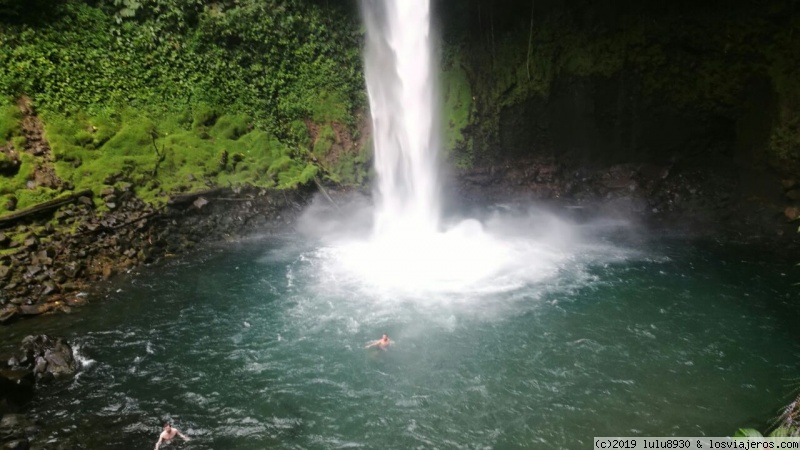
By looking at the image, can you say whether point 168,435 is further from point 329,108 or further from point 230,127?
point 329,108

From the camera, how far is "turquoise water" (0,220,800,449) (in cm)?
691

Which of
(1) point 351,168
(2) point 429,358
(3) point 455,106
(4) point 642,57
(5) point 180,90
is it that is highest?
(4) point 642,57

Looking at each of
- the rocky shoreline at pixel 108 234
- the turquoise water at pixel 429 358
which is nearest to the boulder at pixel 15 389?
the turquoise water at pixel 429 358

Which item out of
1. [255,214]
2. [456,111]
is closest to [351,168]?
[255,214]

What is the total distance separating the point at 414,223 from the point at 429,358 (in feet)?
31.4

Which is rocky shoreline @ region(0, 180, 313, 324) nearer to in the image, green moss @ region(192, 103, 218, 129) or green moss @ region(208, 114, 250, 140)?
green moss @ region(208, 114, 250, 140)

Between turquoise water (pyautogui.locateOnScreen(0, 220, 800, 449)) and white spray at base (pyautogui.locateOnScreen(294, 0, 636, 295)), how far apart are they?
81cm

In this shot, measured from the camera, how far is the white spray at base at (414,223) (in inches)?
499

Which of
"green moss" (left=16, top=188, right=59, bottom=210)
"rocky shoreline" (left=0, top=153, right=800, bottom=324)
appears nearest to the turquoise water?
"rocky shoreline" (left=0, top=153, right=800, bottom=324)

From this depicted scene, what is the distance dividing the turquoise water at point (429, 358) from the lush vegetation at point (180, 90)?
5167 millimetres

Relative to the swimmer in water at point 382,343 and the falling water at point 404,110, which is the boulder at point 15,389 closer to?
the swimmer in water at point 382,343

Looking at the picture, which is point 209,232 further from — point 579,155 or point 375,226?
point 579,155

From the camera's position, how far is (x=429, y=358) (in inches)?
348

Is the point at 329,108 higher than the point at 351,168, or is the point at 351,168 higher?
the point at 329,108
